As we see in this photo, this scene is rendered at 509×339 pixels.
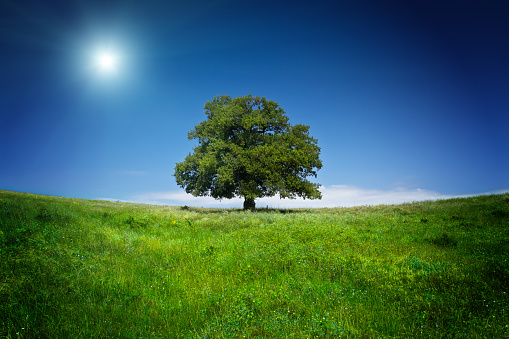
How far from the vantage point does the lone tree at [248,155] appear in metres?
27.0

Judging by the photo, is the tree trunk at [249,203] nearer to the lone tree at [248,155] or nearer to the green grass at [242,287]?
the lone tree at [248,155]

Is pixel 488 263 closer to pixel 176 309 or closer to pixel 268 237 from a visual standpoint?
pixel 268 237

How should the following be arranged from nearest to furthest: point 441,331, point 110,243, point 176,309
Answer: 1. point 441,331
2. point 176,309
3. point 110,243

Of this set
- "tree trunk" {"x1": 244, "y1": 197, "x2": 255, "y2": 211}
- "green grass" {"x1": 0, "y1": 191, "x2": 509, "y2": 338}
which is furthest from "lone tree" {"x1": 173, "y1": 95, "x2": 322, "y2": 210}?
"green grass" {"x1": 0, "y1": 191, "x2": 509, "y2": 338}

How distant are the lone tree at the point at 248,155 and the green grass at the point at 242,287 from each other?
1634 cm

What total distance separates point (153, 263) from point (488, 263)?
33.1 feet

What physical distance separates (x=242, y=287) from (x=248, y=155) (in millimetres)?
21746

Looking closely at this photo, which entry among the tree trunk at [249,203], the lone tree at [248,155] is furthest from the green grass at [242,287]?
the tree trunk at [249,203]

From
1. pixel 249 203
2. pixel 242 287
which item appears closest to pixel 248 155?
pixel 249 203

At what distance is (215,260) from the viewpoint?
340 inches

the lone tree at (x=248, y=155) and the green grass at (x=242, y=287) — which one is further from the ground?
the lone tree at (x=248, y=155)

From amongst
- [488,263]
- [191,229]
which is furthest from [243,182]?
[488,263]

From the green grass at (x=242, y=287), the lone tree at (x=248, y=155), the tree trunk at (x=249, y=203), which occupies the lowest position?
the green grass at (x=242, y=287)

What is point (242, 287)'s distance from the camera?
651cm
